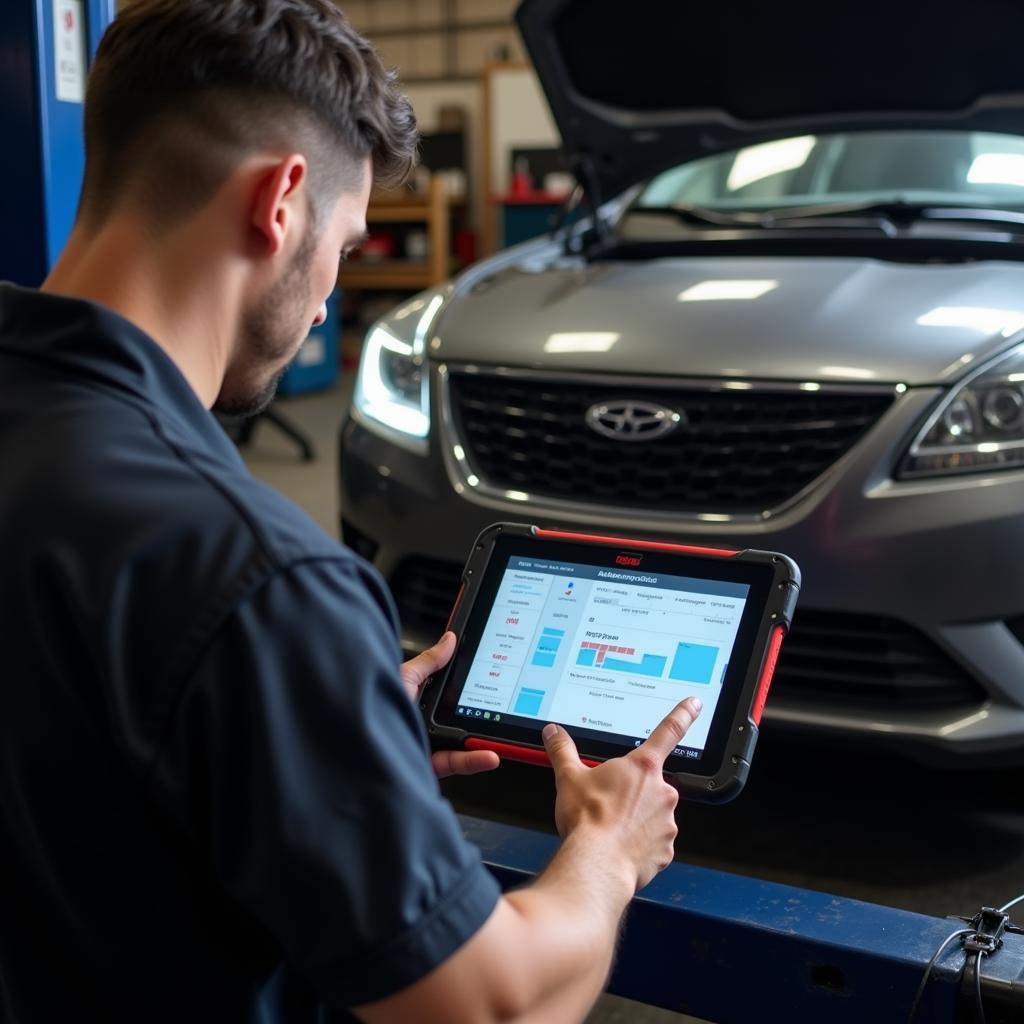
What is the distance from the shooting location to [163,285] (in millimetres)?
838

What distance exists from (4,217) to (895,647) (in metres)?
1.52

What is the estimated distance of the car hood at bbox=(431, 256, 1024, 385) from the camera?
2.05 m

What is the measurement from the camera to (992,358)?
201 cm

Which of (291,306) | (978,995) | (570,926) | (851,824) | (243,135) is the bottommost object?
(851,824)

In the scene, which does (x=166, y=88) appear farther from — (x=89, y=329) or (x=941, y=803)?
(x=941, y=803)

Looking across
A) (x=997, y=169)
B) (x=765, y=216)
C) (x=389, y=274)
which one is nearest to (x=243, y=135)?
(x=765, y=216)

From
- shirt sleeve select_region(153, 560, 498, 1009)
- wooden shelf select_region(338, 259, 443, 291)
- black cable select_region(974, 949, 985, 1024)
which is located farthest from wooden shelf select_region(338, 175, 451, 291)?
shirt sleeve select_region(153, 560, 498, 1009)

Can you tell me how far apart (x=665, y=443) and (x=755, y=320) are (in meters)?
0.26

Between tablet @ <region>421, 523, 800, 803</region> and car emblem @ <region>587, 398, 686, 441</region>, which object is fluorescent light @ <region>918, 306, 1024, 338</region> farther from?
tablet @ <region>421, 523, 800, 803</region>

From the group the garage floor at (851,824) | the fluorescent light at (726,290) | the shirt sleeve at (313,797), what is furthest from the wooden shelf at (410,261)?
the shirt sleeve at (313,797)

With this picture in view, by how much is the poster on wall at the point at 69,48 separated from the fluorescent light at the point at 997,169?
1.94m

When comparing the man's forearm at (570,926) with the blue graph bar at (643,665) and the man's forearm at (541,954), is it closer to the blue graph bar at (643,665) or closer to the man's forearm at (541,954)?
the man's forearm at (541,954)

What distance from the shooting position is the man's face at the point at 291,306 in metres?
0.90

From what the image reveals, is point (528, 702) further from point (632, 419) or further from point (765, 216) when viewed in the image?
point (765, 216)
